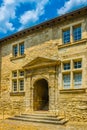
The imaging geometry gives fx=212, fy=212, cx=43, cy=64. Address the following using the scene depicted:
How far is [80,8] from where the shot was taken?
42.9 feet

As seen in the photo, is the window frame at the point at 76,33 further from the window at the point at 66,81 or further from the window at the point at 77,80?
the window at the point at 66,81

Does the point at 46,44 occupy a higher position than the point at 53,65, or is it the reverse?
the point at 46,44

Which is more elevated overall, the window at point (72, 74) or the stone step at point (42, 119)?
the window at point (72, 74)

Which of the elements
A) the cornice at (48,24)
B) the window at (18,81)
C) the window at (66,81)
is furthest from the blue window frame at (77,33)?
the window at (18,81)

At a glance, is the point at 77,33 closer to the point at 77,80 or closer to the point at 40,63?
the point at 77,80

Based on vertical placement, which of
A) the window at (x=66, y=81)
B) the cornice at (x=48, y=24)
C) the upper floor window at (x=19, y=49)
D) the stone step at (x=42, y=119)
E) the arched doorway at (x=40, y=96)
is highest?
the cornice at (x=48, y=24)

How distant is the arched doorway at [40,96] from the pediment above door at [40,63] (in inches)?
52.2

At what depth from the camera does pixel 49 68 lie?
48.6 ft

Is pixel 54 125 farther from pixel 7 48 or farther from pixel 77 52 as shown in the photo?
pixel 7 48

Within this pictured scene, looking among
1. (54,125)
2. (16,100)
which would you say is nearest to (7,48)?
(16,100)

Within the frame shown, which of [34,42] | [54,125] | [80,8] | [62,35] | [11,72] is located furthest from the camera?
[11,72]

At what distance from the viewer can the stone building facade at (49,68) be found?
13.2 meters

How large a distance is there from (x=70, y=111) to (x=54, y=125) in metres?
1.68

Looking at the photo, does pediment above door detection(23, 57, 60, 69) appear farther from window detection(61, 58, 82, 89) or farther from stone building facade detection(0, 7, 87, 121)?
window detection(61, 58, 82, 89)
